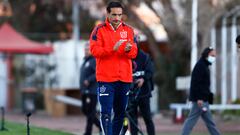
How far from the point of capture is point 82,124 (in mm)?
20891

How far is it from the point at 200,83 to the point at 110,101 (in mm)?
2888

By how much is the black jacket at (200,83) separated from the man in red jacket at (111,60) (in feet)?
8.51

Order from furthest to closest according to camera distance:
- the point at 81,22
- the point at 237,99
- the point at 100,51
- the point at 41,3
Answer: the point at 81,22 → the point at 41,3 → the point at 237,99 → the point at 100,51

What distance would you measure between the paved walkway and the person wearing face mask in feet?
12.4

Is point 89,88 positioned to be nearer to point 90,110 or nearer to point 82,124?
point 90,110

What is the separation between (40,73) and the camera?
2684 cm

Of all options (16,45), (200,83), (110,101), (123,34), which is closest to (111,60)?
(123,34)

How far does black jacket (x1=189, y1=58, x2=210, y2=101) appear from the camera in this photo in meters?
13.0

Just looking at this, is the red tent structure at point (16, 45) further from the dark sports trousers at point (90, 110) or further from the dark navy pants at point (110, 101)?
the dark navy pants at point (110, 101)

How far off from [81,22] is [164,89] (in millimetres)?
7581

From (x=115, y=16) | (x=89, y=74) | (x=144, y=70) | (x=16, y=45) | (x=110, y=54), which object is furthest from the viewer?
(x=16, y=45)

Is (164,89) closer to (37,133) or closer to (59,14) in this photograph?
(59,14)

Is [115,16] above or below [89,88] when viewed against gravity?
above

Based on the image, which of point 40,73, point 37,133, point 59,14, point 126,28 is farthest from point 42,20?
point 126,28
